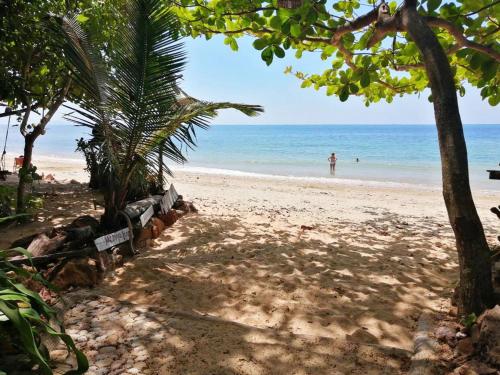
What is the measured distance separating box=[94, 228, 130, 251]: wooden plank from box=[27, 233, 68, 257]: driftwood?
1.23 ft

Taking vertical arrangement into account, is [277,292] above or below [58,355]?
below

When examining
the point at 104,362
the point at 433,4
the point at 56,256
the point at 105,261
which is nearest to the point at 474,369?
the point at 104,362

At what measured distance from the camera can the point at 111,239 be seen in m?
4.15

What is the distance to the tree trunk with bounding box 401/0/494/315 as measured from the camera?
2.54 metres

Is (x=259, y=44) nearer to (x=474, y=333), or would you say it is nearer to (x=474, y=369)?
(x=474, y=333)

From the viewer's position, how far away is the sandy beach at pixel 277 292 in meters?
2.39

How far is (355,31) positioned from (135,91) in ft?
8.39

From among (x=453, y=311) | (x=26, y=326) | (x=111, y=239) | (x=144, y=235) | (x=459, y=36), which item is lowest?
(x=453, y=311)

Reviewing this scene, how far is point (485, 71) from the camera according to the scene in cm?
316

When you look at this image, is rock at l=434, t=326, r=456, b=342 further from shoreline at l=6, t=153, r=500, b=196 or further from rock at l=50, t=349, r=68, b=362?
shoreline at l=6, t=153, r=500, b=196

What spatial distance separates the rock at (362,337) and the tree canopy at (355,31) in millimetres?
2273

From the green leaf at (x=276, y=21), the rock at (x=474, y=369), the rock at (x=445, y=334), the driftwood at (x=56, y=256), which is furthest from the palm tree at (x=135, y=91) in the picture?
the rock at (x=474, y=369)

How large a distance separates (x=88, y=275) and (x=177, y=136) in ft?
6.16

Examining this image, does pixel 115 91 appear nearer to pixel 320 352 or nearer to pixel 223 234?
pixel 223 234
